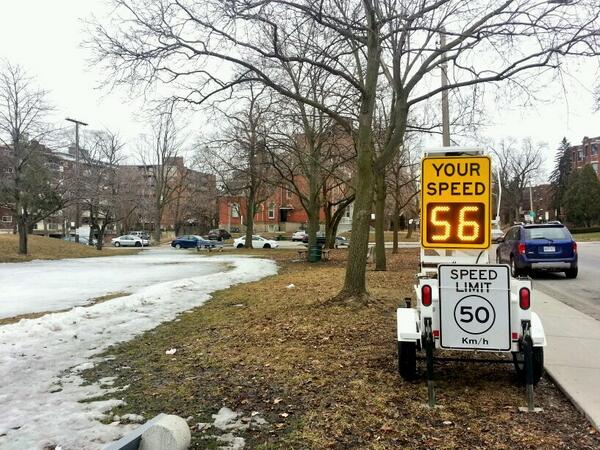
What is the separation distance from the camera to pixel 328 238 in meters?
33.8

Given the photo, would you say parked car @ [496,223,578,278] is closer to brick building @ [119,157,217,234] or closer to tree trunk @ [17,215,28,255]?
tree trunk @ [17,215,28,255]

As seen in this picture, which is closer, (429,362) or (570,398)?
(429,362)

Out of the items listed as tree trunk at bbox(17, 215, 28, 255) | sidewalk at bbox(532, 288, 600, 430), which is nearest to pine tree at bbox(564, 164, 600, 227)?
tree trunk at bbox(17, 215, 28, 255)

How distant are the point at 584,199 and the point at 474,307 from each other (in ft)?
238

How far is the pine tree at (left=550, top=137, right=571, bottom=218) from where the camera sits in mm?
81875

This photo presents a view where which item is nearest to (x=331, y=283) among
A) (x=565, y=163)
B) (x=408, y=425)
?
(x=408, y=425)

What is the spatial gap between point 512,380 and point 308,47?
25.4ft

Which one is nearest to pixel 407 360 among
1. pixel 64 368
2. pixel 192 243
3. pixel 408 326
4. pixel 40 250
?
pixel 408 326

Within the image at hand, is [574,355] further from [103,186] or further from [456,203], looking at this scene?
[103,186]

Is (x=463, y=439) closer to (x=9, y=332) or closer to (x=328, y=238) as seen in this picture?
(x=9, y=332)

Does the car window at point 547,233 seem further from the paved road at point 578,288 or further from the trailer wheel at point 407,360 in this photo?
the trailer wheel at point 407,360

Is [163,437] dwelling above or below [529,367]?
below

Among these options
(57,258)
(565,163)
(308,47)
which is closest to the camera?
(308,47)

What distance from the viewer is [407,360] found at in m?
5.01
